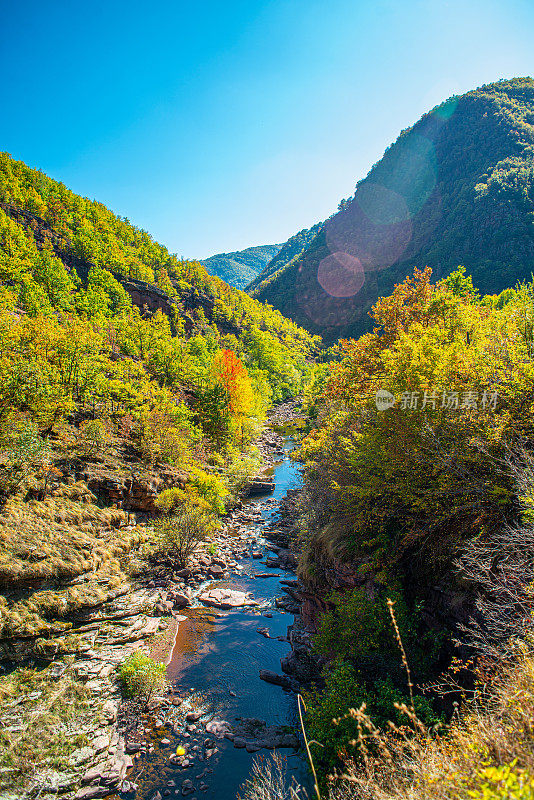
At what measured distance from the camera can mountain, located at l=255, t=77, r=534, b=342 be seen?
9738cm

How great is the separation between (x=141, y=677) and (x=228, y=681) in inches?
126

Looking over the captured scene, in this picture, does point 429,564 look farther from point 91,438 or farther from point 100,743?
point 91,438

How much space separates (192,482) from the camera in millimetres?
24391

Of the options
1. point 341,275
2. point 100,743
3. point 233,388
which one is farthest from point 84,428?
point 341,275

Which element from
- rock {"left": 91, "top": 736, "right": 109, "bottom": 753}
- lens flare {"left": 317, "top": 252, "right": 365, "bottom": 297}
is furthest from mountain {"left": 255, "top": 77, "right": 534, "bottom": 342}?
rock {"left": 91, "top": 736, "right": 109, "bottom": 753}

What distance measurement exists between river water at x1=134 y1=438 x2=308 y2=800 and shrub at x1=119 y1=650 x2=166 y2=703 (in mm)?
887

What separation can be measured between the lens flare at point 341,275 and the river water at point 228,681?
497ft

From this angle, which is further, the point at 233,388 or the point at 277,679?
the point at 233,388

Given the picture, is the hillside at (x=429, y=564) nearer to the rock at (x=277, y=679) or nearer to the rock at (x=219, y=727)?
the rock at (x=277, y=679)

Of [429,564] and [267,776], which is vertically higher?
[429,564]

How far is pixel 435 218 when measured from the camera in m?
136

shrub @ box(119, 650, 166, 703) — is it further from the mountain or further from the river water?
the mountain

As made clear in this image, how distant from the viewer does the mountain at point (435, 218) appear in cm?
9738

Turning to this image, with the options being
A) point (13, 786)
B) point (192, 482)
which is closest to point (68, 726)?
point (13, 786)
